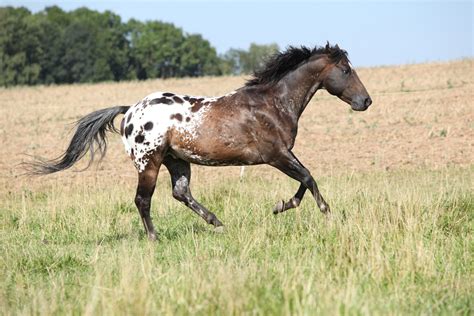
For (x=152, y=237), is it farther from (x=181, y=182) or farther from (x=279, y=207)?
(x=279, y=207)

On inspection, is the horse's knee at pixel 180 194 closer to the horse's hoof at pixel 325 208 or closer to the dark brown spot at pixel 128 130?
the dark brown spot at pixel 128 130

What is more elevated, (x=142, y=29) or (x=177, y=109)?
(x=142, y=29)

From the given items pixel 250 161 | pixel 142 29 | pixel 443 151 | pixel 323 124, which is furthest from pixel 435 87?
pixel 142 29

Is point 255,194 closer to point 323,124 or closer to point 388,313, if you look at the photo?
point 388,313

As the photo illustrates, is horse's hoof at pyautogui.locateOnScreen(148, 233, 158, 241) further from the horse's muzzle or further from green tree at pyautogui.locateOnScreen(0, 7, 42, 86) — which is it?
green tree at pyautogui.locateOnScreen(0, 7, 42, 86)

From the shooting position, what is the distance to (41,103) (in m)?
42.6

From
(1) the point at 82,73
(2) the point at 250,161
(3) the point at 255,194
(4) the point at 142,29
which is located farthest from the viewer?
(4) the point at 142,29

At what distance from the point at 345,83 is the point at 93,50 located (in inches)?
3024

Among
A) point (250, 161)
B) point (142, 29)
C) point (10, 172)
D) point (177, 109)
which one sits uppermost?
point (142, 29)

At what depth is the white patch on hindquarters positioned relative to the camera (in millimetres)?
8914

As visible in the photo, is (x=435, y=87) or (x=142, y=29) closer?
(x=435, y=87)

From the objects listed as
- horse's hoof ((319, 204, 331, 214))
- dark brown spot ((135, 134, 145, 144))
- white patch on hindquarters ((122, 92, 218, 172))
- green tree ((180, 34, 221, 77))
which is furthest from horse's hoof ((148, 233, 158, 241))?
green tree ((180, 34, 221, 77))

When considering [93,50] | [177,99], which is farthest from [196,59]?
[177,99]

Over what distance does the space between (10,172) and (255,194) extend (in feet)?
27.6
